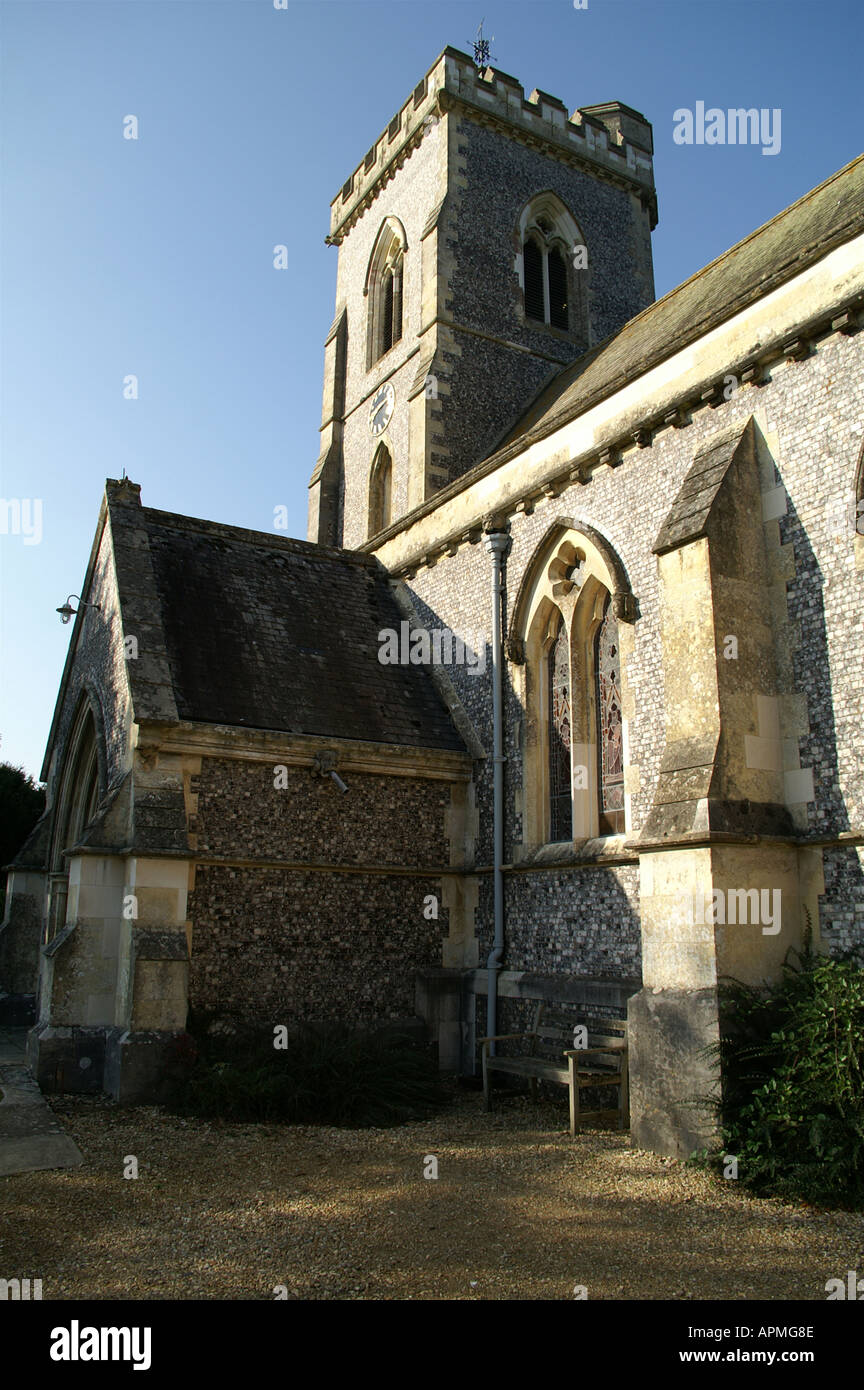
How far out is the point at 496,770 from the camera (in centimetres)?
1205

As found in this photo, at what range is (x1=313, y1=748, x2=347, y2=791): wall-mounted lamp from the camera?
11.6 metres

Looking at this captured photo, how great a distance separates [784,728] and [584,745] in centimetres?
308

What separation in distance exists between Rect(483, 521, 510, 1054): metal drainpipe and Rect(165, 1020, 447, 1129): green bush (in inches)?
46.0

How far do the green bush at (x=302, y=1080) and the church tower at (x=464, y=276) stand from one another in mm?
10795

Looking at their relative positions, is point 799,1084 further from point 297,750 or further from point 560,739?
point 297,750

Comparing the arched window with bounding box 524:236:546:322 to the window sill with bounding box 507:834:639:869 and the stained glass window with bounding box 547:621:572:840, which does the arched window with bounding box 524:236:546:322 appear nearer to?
the stained glass window with bounding box 547:621:572:840

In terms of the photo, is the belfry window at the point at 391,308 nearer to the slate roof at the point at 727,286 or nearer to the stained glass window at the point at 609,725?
the slate roof at the point at 727,286

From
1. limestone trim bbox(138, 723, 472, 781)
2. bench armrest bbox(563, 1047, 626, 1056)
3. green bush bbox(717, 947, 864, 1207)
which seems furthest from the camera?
limestone trim bbox(138, 723, 472, 781)

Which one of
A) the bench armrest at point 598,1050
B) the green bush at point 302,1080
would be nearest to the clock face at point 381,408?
the green bush at point 302,1080

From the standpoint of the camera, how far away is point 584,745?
431 inches

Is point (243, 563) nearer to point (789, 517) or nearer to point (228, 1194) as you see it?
point (789, 517)

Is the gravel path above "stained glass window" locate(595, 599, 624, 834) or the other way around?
the other way around

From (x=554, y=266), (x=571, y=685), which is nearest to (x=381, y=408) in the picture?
(x=554, y=266)

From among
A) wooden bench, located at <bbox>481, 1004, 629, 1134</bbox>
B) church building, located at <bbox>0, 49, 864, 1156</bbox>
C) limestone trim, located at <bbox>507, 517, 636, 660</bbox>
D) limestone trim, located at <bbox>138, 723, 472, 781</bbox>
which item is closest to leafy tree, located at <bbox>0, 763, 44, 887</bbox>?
church building, located at <bbox>0, 49, 864, 1156</bbox>
